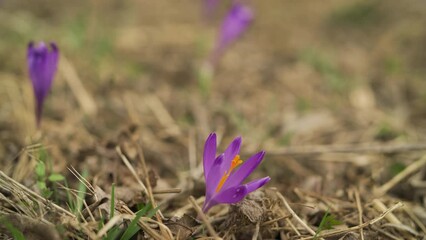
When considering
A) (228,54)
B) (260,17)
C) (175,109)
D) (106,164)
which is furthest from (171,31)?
(106,164)

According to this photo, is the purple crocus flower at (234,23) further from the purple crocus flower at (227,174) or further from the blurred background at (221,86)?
the purple crocus flower at (227,174)

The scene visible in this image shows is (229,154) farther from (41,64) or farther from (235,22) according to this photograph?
(235,22)

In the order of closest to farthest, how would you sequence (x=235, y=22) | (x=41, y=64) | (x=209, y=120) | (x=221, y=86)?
(x=41, y=64) < (x=209, y=120) < (x=235, y=22) < (x=221, y=86)

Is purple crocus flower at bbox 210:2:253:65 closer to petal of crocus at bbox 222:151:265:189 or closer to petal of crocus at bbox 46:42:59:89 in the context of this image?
petal of crocus at bbox 46:42:59:89

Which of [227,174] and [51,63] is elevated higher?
[51,63]

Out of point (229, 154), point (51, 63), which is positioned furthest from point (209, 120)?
point (229, 154)
